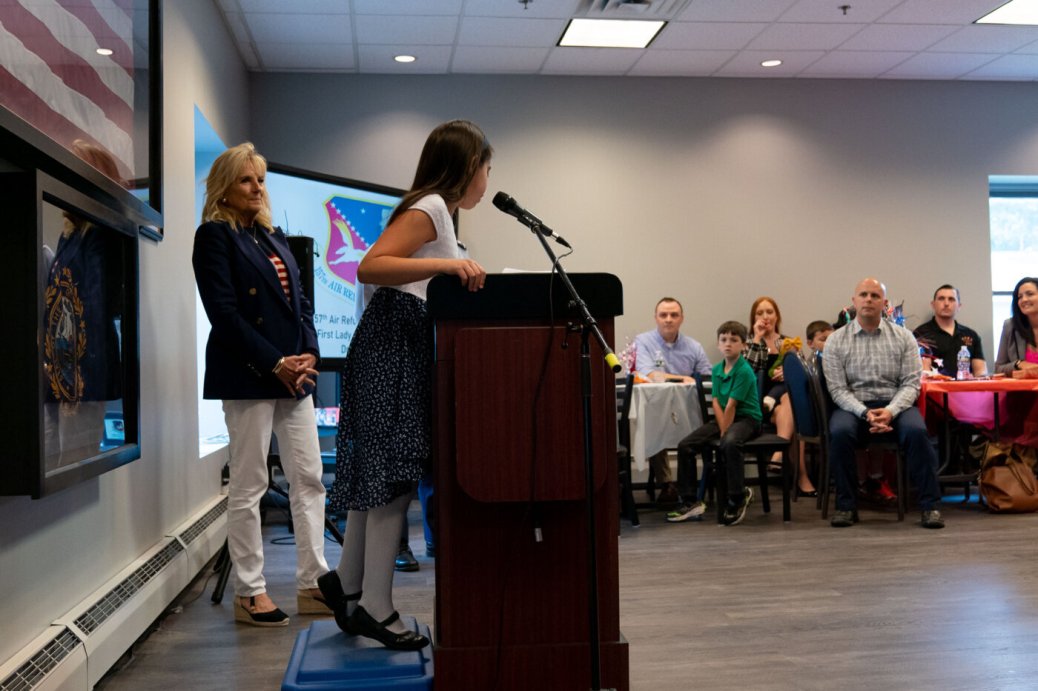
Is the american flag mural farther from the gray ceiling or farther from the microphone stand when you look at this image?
the gray ceiling

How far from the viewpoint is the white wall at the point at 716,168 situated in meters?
6.98

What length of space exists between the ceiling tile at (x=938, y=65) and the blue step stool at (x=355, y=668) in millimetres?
6166

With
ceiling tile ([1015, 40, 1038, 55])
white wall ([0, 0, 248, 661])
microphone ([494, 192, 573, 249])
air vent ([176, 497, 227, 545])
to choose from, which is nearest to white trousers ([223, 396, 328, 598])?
white wall ([0, 0, 248, 661])

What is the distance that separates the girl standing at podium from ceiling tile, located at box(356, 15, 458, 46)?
3.88m

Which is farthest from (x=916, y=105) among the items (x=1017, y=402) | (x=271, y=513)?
(x=271, y=513)

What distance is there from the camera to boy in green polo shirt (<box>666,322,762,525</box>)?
16.8 feet

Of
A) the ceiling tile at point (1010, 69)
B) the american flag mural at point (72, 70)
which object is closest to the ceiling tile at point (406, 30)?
the american flag mural at point (72, 70)

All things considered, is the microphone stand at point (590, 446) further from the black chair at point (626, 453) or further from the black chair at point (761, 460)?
the black chair at point (761, 460)

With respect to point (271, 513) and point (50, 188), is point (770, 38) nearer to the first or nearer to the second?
point (271, 513)

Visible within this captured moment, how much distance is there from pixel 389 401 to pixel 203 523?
220cm

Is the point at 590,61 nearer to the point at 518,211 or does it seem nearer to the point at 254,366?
the point at 254,366

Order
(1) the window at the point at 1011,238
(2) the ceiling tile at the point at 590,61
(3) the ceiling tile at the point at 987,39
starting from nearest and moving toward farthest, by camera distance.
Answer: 1. (3) the ceiling tile at the point at 987,39
2. (2) the ceiling tile at the point at 590,61
3. (1) the window at the point at 1011,238

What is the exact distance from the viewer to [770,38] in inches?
250

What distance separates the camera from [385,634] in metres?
2.20
